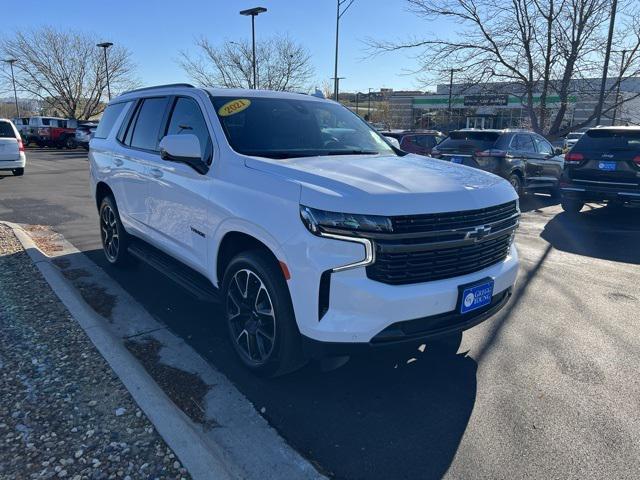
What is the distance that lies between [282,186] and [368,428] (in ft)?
4.99

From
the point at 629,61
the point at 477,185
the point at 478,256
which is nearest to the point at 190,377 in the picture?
the point at 478,256

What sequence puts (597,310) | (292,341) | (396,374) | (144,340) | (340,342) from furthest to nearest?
(597,310), (144,340), (396,374), (292,341), (340,342)

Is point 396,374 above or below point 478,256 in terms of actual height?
below

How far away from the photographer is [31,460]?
2414 mm

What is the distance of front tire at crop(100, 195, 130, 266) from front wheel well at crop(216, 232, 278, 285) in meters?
2.37

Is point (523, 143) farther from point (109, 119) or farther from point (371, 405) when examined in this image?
point (371, 405)

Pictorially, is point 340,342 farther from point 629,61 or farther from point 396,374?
point 629,61

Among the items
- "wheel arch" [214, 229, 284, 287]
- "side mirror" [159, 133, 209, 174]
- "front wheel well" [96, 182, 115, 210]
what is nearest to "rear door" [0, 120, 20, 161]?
"front wheel well" [96, 182, 115, 210]

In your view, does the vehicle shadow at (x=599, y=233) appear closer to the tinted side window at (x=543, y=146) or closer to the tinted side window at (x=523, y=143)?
the tinted side window at (x=523, y=143)

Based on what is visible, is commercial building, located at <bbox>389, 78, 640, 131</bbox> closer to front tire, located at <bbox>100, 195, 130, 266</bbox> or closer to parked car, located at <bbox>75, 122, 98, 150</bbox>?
parked car, located at <bbox>75, 122, 98, 150</bbox>

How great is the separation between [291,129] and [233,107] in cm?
50

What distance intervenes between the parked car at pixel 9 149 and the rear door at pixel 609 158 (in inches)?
592

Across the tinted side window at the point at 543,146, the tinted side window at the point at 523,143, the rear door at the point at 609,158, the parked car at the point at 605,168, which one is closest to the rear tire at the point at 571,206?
the parked car at the point at 605,168

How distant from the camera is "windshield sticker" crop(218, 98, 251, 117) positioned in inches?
151
